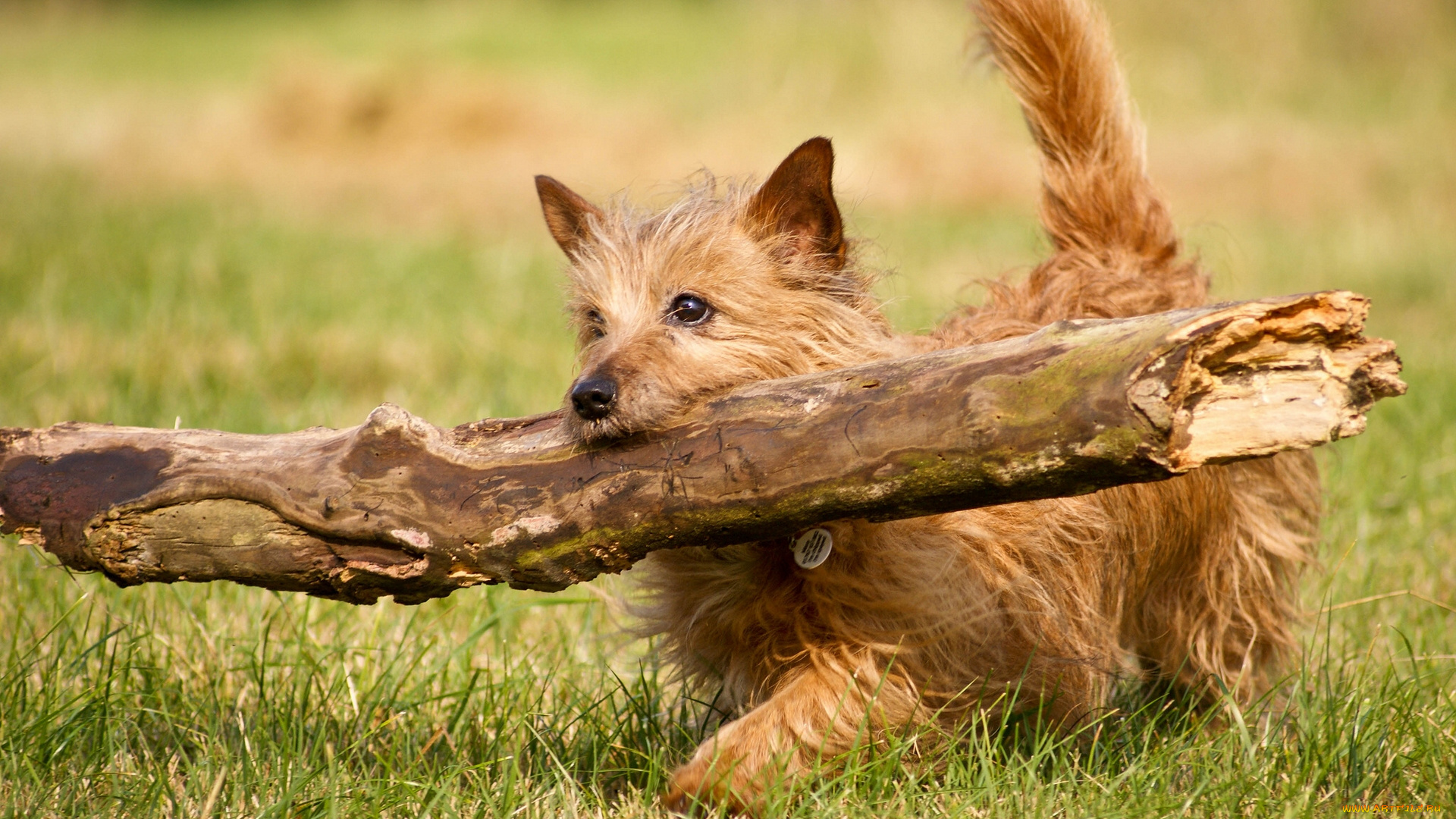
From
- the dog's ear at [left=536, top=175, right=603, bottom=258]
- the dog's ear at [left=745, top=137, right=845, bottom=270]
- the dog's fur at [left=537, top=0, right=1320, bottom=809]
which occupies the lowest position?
the dog's fur at [left=537, top=0, right=1320, bottom=809]

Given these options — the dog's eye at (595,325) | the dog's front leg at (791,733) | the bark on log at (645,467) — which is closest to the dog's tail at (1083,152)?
the dog's eye at (595,325)

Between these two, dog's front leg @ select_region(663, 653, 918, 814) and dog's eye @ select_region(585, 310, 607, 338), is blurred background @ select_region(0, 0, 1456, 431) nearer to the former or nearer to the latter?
dog's eye @ select_region(585, 310, 607, 338)

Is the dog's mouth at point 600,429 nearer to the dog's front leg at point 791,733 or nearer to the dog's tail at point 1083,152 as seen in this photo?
the dog's front leg at point 791,733

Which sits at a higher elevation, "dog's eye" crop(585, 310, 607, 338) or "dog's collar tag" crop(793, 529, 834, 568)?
"dog's eye" crop(585, 310, 607, 338)

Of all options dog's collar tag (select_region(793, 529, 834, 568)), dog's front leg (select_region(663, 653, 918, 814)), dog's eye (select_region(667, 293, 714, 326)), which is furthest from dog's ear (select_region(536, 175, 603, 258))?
dog's front leg (select_region(663, 653, 918, 814))

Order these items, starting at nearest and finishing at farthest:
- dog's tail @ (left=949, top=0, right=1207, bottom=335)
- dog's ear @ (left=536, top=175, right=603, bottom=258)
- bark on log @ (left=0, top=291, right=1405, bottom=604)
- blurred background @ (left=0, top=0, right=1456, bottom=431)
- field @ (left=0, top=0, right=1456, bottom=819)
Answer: bark on log @ (left=0, top=291, right=1405, bottom=604) → field @ (left=0, top=0, right=1456, bottom=819) → dog's ear @ (left=536, top=175, right=603, bottom=258) → dog's tail @ (left=949, top=0, right=1207, bottom=335) → blurred background @ (left=0, top=0, right=1456, bottom=431)

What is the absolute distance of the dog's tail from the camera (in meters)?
3.06

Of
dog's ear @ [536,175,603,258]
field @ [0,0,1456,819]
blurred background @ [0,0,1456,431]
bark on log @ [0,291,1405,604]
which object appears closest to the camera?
bark on log @ [0,291,1405,604]

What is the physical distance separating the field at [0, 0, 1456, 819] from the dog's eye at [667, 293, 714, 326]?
1.82ft

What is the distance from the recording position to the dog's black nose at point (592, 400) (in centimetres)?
210

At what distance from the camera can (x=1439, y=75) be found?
42.3ft

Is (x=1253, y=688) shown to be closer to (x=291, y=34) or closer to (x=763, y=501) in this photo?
(x=763, y=501)

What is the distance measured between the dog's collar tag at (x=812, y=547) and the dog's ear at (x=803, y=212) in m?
0.64

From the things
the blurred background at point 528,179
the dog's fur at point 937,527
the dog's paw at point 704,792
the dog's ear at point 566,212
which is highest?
the blurred background at point 528,179
